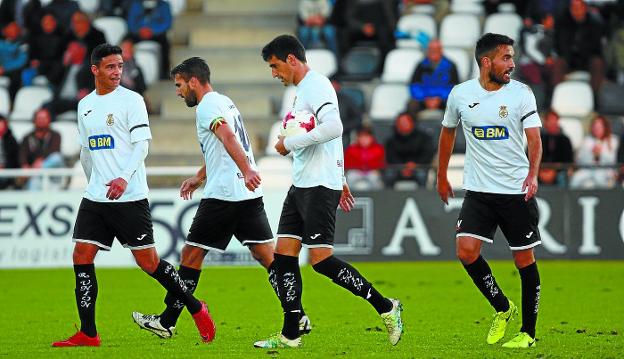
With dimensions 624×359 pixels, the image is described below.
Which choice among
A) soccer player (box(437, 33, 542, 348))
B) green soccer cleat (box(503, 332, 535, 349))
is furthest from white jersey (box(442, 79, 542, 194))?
green soccer cleat (box(503, 332, 535, 349))

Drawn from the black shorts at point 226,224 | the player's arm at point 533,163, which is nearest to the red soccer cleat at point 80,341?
the black shorts at point 226,224

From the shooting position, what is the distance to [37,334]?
11.1 meters

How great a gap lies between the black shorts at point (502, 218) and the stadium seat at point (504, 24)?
13253 millimetres

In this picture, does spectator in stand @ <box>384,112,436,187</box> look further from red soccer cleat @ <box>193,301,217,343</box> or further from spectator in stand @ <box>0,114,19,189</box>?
red soccer cleat @ <box>193,301,217,343</box>

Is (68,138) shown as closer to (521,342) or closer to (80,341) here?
(80,341)

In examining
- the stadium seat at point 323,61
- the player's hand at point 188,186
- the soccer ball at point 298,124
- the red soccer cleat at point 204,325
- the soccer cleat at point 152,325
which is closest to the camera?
the soccer ball at point 298,124

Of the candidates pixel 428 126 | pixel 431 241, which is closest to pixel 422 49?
pixel 428 126

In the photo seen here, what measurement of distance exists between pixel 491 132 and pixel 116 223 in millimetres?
2766

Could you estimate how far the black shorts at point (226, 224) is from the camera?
10078 mm

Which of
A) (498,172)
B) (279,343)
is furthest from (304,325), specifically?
(498,172)

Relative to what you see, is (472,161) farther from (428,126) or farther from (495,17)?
(495,17)

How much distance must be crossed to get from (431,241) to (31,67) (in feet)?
29.5

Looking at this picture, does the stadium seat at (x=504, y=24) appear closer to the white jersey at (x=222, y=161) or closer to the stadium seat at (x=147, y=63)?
the stadium seat at (x=147, y=63)

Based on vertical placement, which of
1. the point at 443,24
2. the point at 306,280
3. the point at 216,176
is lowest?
the point at 306,280
